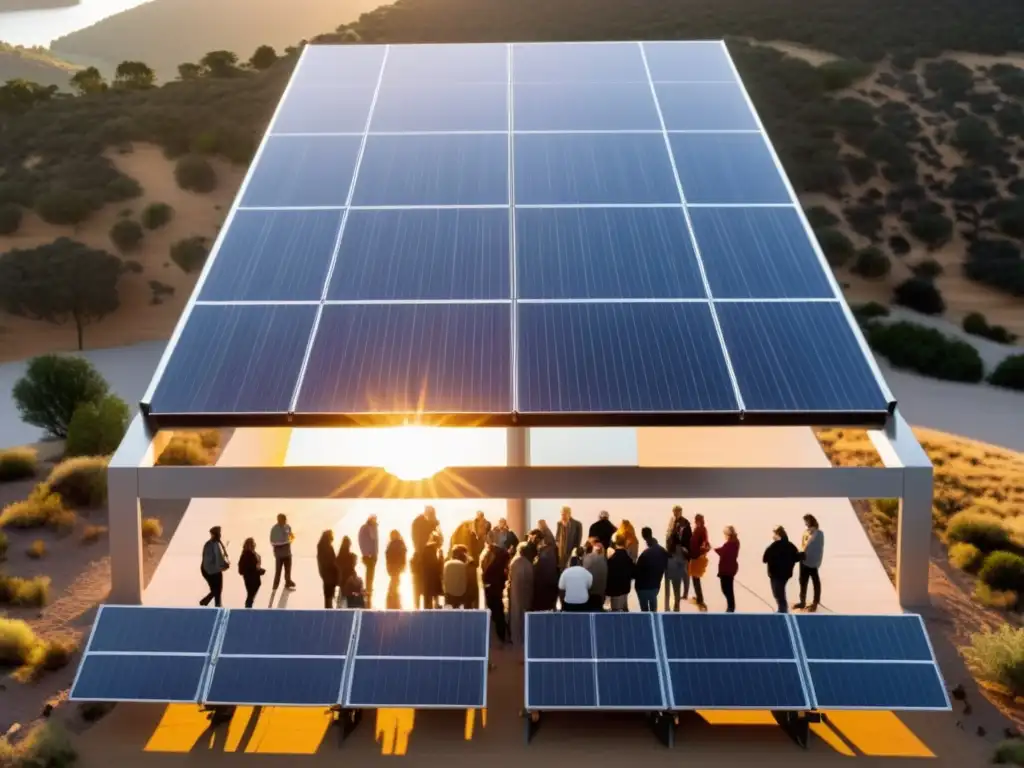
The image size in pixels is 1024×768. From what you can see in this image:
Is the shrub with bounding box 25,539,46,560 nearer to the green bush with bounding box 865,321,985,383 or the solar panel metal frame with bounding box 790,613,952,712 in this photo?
the solar panel metal frame with bounding box 790,613,952,712

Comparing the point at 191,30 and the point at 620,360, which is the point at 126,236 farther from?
the point at 191,30

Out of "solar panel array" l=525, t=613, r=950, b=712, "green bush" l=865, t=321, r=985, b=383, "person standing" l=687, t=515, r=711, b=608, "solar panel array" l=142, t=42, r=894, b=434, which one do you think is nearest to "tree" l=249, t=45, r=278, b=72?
"green bush" l=865, t=321, r=985, b=383

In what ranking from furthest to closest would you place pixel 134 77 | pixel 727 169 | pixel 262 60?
pixel 262 60
pixel 134 77
pixel 727 169

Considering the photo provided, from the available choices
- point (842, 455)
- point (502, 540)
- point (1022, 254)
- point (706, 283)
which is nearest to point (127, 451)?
point (502, 540)

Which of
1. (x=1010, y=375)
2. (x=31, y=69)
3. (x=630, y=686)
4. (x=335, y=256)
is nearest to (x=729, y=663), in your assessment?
(x=630, y=686)

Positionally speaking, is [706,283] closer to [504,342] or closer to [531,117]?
[504,342]

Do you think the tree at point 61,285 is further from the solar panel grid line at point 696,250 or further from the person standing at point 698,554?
the person standing at point 698,554
